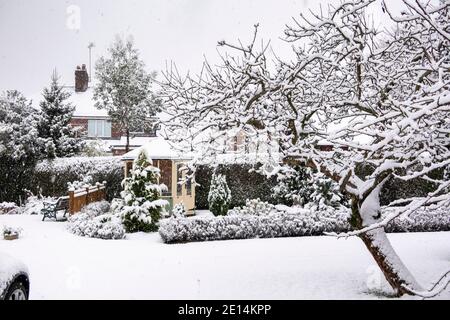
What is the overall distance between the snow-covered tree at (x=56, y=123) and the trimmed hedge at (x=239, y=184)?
7.13m

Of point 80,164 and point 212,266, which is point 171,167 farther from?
point 212,266

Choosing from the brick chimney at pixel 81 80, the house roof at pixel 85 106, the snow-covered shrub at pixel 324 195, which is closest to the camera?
the snow-covered shrub at pixel 324 195

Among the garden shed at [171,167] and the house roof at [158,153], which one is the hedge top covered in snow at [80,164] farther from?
the house roof at [158,153]

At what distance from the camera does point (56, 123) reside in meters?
19.5

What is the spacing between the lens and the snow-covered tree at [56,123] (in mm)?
19344

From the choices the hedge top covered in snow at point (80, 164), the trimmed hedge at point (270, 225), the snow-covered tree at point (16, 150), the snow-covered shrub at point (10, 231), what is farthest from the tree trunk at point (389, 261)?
the snow-covered tree at point (16, 150)

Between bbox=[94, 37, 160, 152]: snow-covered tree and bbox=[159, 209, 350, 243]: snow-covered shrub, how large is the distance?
13.3 metres

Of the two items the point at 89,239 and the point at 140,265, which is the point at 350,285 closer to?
the point at 140,265

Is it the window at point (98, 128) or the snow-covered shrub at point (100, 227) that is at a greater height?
the window at point (98, 128)

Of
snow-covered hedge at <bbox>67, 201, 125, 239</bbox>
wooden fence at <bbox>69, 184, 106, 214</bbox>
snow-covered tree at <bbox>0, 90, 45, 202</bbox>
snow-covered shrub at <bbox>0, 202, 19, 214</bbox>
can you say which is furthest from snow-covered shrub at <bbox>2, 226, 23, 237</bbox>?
snow-covered tree at <bbox>0, 90, 45, 202</bbox>

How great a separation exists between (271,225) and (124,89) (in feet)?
51.1

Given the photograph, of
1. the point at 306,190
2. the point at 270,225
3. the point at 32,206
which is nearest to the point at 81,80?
the point at 32,206
